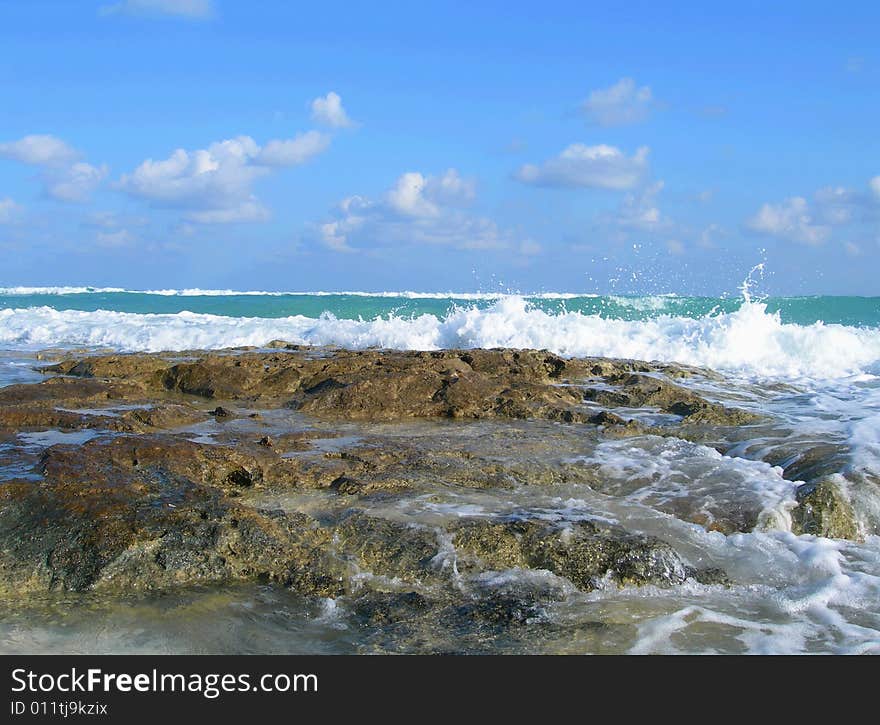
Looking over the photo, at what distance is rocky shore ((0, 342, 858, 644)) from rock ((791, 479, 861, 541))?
0.01 meters

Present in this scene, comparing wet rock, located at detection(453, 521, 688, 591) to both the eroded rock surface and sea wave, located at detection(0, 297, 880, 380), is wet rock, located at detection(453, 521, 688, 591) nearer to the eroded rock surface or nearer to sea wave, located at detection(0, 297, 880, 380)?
the eroded rock surface

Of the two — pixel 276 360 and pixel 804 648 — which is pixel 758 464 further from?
pixel 276 360

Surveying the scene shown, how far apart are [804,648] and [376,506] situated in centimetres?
246

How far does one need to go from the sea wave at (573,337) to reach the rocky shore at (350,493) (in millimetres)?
6431

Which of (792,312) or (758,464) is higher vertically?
(792,312)

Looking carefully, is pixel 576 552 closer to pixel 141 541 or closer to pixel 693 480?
pixel 693 480

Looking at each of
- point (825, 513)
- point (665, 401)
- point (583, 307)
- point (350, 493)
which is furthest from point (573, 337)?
point (583, 307)

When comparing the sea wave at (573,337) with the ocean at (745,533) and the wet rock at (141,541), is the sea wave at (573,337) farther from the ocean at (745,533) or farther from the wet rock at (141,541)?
the wet rock at (141,541)

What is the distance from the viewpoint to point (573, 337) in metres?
16.1

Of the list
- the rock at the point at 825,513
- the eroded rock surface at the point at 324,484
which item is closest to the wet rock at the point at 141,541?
the eroded rock surface at the point at 324,484

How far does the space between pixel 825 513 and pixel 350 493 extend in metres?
3.07

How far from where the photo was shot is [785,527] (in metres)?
4.98

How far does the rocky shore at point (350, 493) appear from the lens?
3.89 metres
